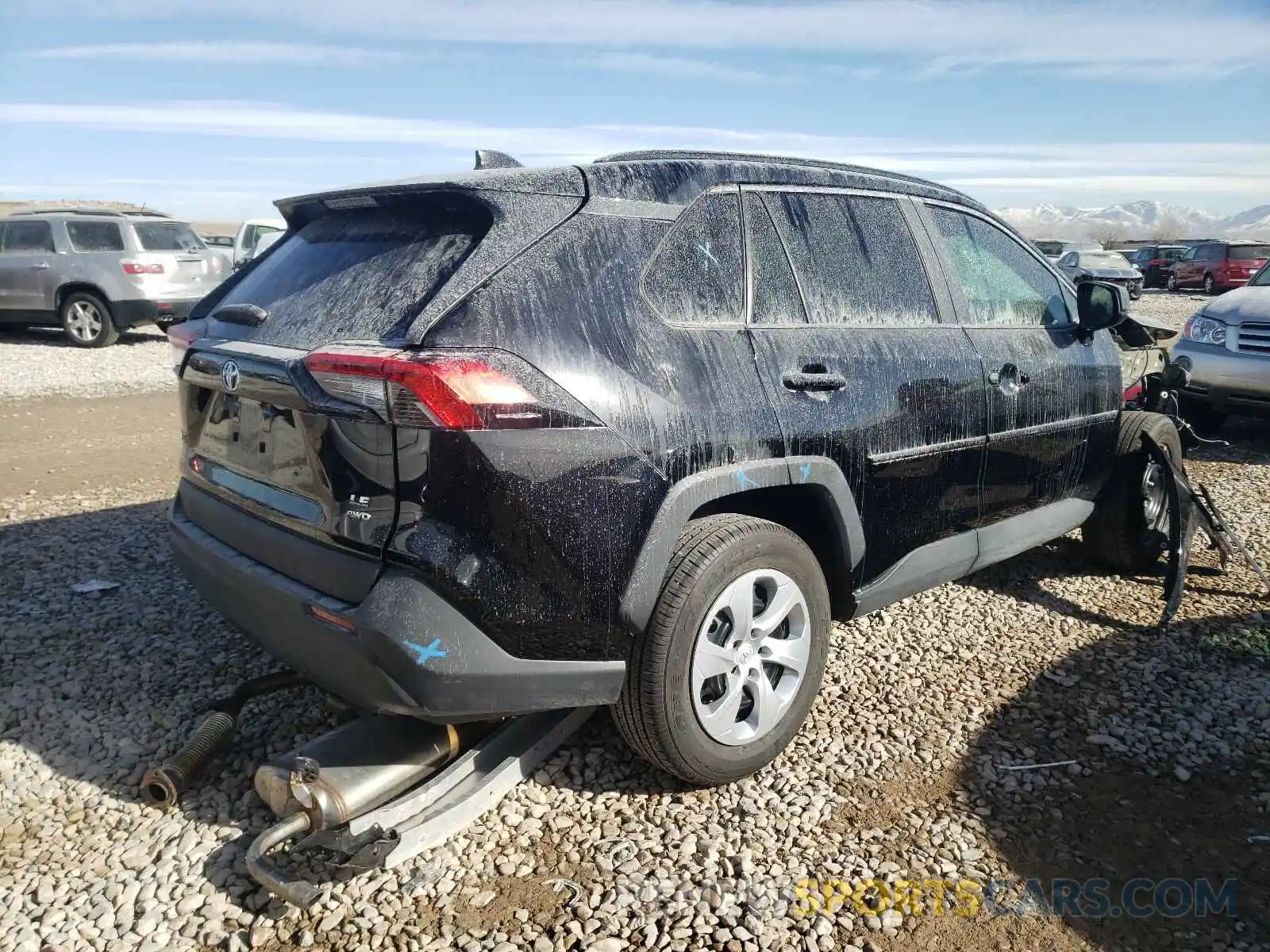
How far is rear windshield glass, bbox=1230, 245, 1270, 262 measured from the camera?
2838cm

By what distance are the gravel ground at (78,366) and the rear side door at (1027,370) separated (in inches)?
380

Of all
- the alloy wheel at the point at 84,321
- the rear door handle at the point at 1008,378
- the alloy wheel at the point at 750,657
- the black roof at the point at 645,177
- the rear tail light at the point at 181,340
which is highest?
the black roof at the point at 645,177

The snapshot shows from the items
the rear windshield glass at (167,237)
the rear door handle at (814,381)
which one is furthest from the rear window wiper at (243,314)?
the rear windshield glass at (167,237)

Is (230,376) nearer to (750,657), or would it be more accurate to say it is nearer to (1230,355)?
(750,657)

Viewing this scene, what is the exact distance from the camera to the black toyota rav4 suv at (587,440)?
2.42 meters

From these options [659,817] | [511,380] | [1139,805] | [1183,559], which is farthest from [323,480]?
[1183,559]

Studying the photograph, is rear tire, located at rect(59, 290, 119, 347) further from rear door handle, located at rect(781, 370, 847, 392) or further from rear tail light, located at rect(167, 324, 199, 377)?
rear door handle, located at rect(781, 370, 847, 392)

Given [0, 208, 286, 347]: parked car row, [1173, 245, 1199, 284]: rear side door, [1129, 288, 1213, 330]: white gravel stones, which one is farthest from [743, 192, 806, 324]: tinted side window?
[1173, 245, 1199, 284]: rear side door

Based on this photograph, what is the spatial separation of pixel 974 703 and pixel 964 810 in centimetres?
75

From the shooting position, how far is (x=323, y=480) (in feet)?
8.32

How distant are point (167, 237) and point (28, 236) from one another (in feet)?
6.19

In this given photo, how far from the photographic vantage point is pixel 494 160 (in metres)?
3.32

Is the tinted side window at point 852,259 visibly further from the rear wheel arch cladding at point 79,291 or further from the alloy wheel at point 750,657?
the rear wheel arch cladding at point 79,291

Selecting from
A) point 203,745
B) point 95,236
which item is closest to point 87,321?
point 95,236
